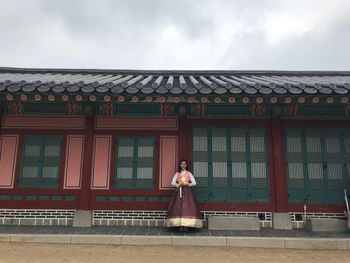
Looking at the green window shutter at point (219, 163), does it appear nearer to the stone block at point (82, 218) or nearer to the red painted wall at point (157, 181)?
the red painted wall at point (157, 181)

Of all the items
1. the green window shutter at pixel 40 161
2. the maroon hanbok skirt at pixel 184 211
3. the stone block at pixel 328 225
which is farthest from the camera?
the green window shutter at pixel 40 161

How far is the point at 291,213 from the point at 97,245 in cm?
458

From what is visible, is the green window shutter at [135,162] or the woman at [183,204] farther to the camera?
the green window shutter at [135,162]

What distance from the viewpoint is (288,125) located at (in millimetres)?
8375

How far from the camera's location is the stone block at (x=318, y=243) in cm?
633

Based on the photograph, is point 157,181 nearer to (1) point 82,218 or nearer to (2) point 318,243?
(1) point 82,218

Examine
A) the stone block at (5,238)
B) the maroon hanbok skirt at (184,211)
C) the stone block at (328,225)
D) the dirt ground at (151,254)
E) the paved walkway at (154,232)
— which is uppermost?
the maroon hanbok skirt at (184,211)

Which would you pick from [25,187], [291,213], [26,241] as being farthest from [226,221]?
[25,187]

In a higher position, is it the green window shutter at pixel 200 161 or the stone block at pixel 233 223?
the green window shutter at pixel 200 161

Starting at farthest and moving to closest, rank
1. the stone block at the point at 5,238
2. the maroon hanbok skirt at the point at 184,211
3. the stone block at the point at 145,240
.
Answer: the maroon hanbok skirt at the point at 184,211, the stone block at the point at 5,238, the stone block at the point at 145,240

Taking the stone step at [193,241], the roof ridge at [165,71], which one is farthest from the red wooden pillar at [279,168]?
the roof ridge at [165,71]

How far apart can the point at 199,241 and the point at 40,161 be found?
176 inches

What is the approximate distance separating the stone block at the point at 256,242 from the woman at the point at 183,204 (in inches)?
38.6

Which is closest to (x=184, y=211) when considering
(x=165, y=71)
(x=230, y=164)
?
(x=230, y=164)
